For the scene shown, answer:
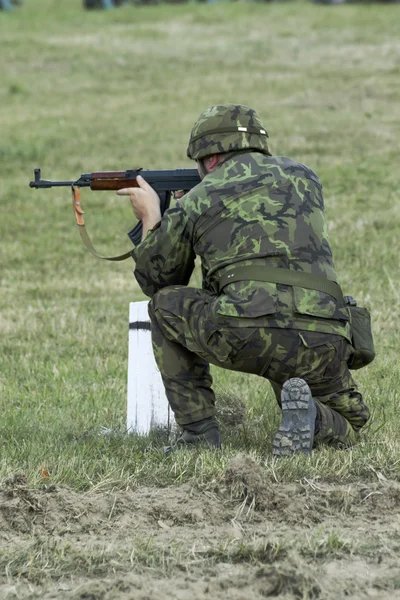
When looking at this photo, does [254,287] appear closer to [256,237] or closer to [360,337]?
[256,237]

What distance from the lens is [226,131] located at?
520 centimetres

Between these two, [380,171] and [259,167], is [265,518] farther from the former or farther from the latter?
[380,171]

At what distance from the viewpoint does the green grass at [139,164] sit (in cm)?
553

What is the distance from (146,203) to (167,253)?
1.24 ft

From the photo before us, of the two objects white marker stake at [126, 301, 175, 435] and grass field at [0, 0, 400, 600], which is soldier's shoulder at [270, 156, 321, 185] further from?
grass field at [0, 0, 400, 600]

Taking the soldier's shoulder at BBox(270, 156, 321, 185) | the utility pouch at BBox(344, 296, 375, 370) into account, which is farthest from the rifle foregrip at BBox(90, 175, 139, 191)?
the utility pouch at BBox(344, 296, 375, 370)

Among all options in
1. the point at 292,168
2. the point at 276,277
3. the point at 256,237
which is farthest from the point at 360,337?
the point at 292,168

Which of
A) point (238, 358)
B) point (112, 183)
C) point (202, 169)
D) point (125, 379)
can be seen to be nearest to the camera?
point (238, 358)

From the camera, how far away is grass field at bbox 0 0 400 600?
4.00 meters

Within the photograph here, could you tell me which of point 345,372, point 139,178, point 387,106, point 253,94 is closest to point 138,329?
point 139,178

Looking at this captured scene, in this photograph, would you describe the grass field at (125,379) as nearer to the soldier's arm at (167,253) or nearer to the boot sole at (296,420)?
the boot sole at (296,420)

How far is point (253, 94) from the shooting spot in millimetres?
20625

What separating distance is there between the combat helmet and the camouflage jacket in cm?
7

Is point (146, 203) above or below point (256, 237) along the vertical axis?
above
